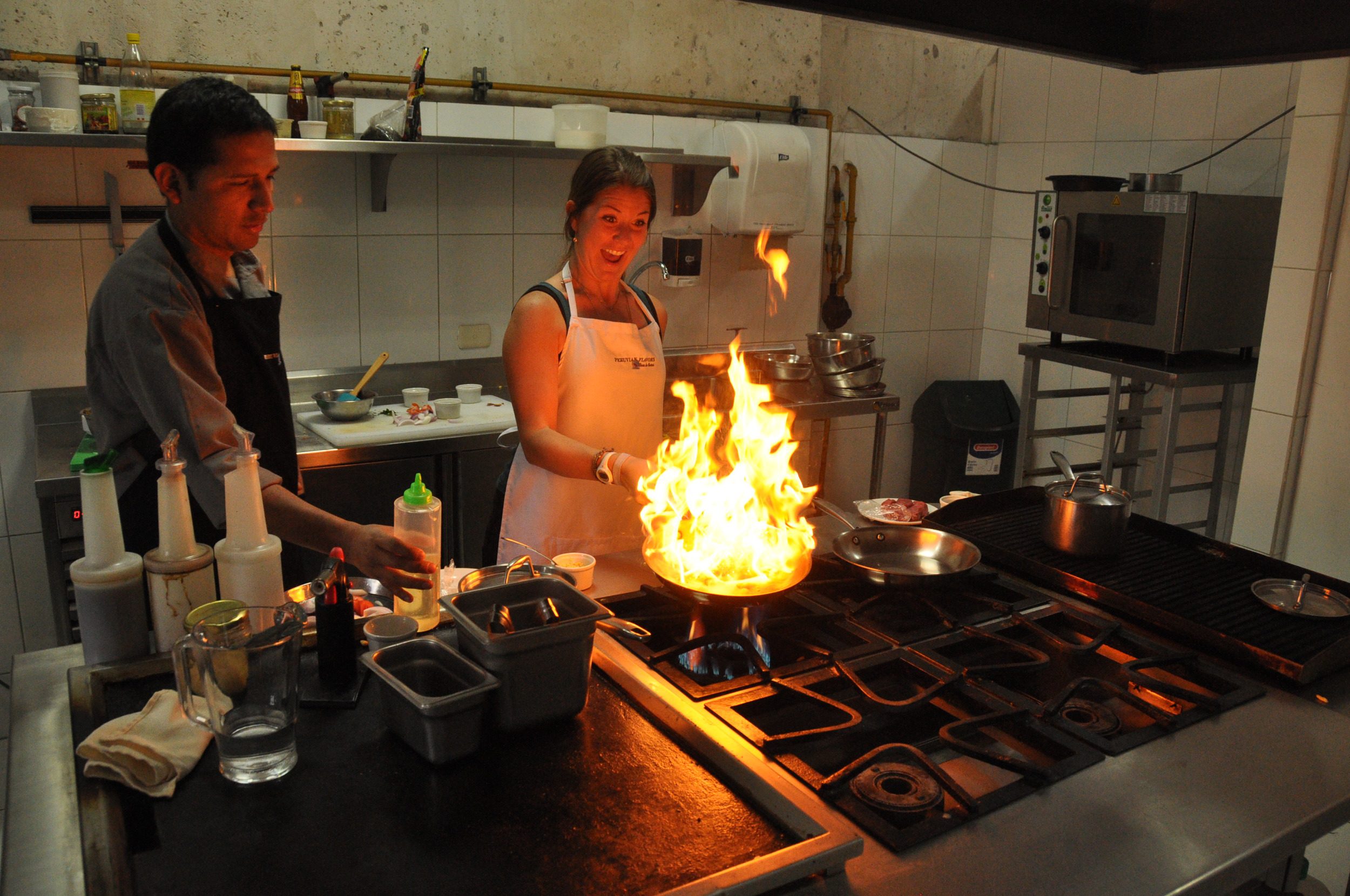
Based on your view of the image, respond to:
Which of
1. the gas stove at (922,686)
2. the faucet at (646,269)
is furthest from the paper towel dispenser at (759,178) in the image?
the gas stove at (922,686)

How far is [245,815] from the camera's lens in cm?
107

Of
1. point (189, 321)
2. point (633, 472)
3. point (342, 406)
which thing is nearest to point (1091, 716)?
point (633, 472)

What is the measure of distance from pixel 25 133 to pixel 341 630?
225cm

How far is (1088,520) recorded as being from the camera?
1908mm

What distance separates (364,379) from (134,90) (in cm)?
112

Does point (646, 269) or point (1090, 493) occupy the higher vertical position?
point (646, 269)

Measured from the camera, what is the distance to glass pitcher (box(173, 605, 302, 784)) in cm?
111

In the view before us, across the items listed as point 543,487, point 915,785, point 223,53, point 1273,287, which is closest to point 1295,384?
point 1273,287

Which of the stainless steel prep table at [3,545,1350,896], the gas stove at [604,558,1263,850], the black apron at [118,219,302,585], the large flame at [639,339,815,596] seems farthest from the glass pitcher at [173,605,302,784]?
the black apron at [118,219,302,585]

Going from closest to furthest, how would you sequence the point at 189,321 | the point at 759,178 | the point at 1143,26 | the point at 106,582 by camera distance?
the point at 106,582 → the point at 1143,26 → the point at 189,321 → the point at 759,178

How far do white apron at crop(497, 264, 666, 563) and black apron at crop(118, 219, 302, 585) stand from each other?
0.58m

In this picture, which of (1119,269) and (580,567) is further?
(1119,269)

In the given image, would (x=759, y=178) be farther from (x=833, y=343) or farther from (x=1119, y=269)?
(x=1119, y=269)

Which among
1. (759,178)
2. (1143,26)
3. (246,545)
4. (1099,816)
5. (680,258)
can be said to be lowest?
(1099,816)
